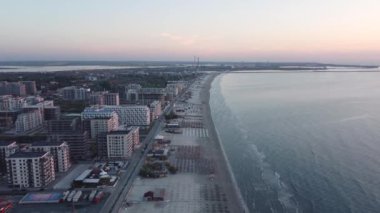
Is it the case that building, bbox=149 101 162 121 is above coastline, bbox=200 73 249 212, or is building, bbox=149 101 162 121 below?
above

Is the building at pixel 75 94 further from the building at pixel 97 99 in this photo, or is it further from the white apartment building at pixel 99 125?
the white apartment building at pixel 99 125

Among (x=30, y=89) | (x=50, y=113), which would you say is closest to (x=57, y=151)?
(x=50, y=113)

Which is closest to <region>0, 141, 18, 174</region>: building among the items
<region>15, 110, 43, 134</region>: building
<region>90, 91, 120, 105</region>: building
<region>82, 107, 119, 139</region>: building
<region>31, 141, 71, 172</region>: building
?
<region>31, 141, 71, 172</region>: building

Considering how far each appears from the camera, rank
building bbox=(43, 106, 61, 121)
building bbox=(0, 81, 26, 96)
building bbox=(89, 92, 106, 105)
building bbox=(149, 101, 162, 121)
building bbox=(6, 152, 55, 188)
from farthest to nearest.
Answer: building bbox=(0, 81, 26, 96) → building bbox=(89, 92, 106, 105) → building bbox=(149, 101, 162, 121) → building bbox=(43, 106, 61, 121) → building bbox=(6, 152, 55, 188)

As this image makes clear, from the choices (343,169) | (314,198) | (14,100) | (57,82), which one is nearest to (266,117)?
(343,169)

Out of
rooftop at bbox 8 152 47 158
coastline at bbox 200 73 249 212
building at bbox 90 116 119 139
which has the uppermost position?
rooftop at bbox 8 152 47 158

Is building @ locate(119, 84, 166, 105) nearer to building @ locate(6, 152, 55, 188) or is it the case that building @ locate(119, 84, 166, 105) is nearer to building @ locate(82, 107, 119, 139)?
building @ locate(82, 107, 119, 139)

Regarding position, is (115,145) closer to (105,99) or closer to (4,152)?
(4,152)
